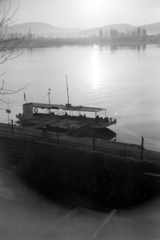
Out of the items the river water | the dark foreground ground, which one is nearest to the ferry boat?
the river water

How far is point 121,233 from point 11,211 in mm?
1445

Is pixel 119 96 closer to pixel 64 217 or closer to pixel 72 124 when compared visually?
pixel 72 124

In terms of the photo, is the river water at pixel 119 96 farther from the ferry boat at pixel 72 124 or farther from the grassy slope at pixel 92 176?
the grassy slope at pixel 92 176

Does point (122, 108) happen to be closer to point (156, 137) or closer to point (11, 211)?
point (156, 137)

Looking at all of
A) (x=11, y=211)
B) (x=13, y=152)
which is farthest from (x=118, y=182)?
(x=13, y=152)

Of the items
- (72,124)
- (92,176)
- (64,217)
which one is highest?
(92,176)

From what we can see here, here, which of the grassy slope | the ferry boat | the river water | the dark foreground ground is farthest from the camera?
the river water

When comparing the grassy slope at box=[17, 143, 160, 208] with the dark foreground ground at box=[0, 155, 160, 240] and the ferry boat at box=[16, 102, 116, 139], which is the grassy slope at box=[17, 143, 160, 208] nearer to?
the dark foreground ground at box=[0, 155, 160, 240]

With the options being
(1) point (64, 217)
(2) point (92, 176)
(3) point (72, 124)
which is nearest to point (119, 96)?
(3) point (72, 124)

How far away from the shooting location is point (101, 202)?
4402mm

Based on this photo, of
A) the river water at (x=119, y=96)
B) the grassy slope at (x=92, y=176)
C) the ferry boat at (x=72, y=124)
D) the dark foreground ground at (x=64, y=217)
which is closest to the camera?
the dark foreground ground at (x=64, y=217)

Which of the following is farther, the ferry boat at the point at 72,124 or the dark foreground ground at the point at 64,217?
the ferry boat at the point at 72,124

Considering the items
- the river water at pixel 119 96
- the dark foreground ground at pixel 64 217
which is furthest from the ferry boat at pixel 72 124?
the dark foreground ground at pixel 64 217

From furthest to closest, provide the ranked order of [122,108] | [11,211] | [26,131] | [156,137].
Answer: [122,108]
[156,137]
[26,131]
[11,211]
